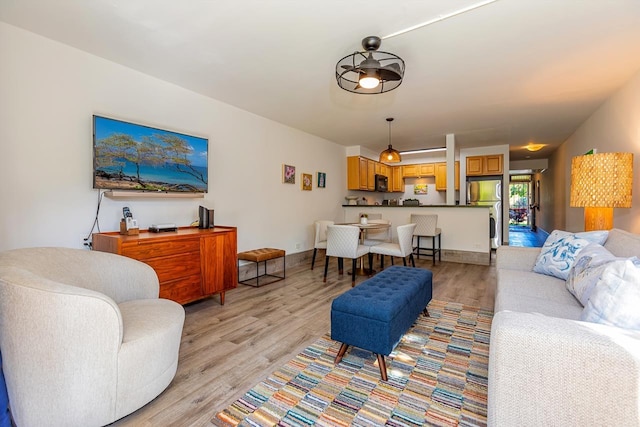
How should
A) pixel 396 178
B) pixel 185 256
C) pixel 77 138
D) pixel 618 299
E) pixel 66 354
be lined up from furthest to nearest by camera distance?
pixel 396 178
pixel 185 256
pixel 77 138
pixel 66 354
pixel 618 299

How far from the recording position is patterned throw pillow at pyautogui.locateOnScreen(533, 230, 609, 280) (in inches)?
91.0

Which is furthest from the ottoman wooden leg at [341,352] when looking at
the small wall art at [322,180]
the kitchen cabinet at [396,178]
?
the kitchen cabinet at [396,178]

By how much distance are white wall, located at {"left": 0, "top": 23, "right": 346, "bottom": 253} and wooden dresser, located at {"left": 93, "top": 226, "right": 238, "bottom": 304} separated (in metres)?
0.39

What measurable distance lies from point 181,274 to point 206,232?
49 centimetres

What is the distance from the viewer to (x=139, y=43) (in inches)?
97.2

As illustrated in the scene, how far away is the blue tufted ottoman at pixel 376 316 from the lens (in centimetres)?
185

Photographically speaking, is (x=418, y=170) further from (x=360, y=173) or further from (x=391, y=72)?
(x=391, y=72)

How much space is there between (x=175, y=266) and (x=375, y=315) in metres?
1.95

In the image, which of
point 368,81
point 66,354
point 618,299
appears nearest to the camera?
point 618,299

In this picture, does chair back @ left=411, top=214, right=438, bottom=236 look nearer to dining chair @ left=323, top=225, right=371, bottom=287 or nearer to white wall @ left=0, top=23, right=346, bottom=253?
dining chair @ left=323, top=225, right=371, bottom=287

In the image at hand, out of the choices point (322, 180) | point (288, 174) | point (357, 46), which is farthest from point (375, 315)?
point (322, 180)

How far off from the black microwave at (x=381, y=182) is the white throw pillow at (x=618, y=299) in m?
6.22

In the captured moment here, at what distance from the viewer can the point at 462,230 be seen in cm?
563

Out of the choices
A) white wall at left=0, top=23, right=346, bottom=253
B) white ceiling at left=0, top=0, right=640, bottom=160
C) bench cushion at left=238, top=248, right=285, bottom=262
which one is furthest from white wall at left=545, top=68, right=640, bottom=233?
white wall at left=0, top=23, right=346, bottom=253
